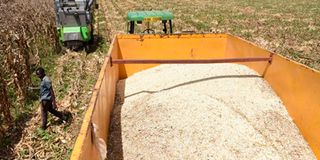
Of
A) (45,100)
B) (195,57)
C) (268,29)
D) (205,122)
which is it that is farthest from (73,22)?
(268,29)

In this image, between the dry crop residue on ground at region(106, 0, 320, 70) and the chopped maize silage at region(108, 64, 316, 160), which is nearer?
the chopped maize silage at region(108, 64, 316, 160)

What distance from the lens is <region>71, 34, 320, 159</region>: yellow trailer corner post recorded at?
137 inches

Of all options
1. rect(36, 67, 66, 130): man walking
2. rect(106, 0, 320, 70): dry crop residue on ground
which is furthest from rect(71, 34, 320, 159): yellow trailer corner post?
rect(106, 0, 320, 70): dry crop residue on ground

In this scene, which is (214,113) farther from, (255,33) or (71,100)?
(255,33)

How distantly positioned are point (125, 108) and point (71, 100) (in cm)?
181

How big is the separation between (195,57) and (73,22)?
4.90 m

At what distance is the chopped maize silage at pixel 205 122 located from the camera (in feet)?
14.3

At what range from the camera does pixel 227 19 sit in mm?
19500

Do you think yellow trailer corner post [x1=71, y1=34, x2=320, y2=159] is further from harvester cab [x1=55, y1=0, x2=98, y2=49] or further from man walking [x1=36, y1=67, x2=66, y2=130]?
harvester cab [x1=55, y1=0, x2=98, y2=49]

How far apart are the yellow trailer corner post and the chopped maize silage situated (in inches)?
7.7

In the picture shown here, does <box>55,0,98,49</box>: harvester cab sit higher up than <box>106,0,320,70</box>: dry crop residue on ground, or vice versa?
<box>55,0,98,49</box>: harvester cab

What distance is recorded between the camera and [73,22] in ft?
36.8

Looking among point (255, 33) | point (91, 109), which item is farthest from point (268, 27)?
point (91, 109)

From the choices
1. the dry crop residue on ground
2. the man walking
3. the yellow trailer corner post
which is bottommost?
the dry crop residue on ground
